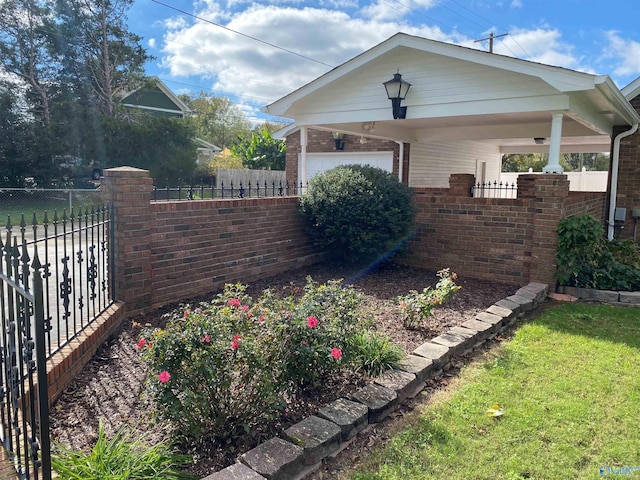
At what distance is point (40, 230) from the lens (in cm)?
1095

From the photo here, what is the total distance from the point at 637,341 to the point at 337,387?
3.27 metres

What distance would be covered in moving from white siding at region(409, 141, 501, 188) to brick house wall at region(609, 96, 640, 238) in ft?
14.4

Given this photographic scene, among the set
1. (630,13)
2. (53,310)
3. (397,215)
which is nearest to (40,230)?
(53,310)

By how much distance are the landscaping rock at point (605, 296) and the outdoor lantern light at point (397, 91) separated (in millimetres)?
4102

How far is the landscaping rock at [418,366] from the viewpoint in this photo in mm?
3541

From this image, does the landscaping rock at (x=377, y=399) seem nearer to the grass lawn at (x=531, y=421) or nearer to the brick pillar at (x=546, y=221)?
the grass lawn at (x=531, y=421)

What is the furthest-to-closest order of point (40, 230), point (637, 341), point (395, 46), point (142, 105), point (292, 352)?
point (142, 105) → point (40, 230) → point (395, 46) → point (637, 341) → point (292, 352)

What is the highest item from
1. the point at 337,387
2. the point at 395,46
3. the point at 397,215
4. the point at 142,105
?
the point at 142,105

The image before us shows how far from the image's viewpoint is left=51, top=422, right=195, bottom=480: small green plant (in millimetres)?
2168

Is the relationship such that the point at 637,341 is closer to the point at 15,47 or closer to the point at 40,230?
the point at 40,230

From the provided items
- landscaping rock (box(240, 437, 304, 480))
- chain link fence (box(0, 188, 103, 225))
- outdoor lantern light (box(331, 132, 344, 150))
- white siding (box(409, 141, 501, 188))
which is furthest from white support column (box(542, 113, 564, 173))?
chain link fence (box(0, 188, 103, 225))

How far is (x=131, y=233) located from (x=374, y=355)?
8.87ft

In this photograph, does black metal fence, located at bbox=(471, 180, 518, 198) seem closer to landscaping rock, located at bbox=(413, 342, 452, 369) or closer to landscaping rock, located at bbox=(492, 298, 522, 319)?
landscaping rock, located at bbox=(492, 298, 522, 319)

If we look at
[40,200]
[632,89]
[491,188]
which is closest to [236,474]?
[491,188]
